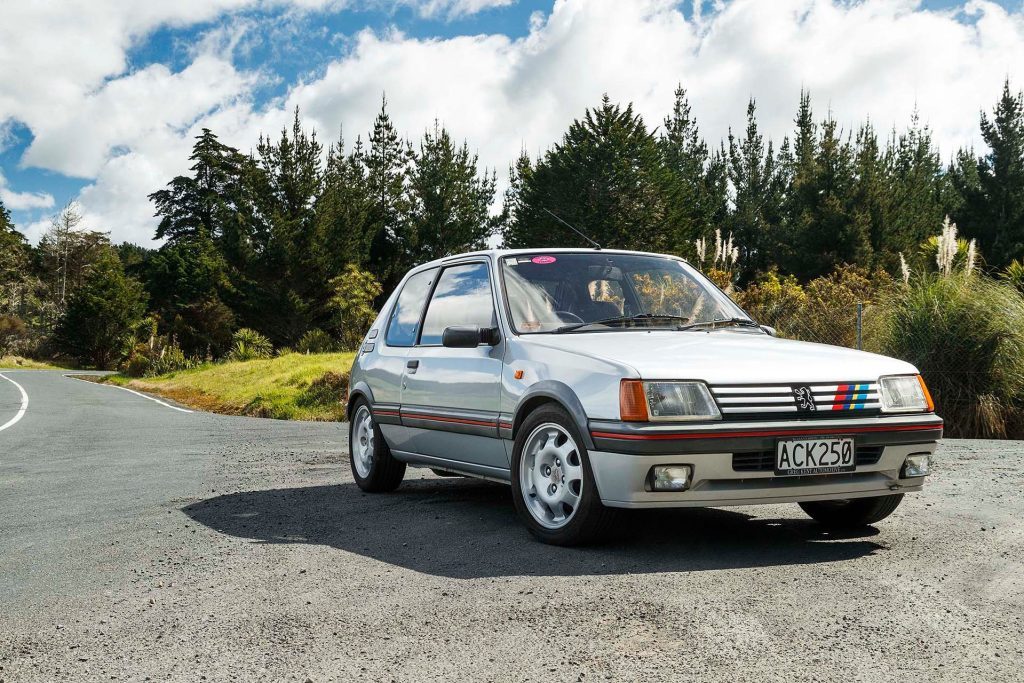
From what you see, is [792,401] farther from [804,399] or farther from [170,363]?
[170,363]

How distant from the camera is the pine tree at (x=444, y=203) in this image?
63750 millimetres

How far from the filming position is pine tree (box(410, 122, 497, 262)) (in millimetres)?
63750

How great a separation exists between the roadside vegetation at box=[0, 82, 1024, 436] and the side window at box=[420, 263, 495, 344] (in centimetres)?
1949

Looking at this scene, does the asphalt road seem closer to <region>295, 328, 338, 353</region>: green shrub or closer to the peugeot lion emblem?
the peugeot lion emblem

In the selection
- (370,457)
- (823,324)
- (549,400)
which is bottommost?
(370,457)

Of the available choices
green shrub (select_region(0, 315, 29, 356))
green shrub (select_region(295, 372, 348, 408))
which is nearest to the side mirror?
green shrub (select_region(295, 372, 348, 408))

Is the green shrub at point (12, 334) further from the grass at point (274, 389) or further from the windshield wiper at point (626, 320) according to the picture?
the windshield wiper at point (626, 320)

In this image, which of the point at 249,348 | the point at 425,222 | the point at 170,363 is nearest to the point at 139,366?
the point at 170,363

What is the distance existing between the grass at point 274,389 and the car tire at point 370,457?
12.4 meters

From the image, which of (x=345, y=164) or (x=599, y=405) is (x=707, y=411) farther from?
(x=345, y=164)

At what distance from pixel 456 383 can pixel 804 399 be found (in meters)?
2.29

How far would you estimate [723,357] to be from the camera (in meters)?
5.13

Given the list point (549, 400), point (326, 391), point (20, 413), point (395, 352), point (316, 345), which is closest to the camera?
point (549, 400)

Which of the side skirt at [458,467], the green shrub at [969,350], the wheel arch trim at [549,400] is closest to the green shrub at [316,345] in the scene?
the green shrub at [969,350]
